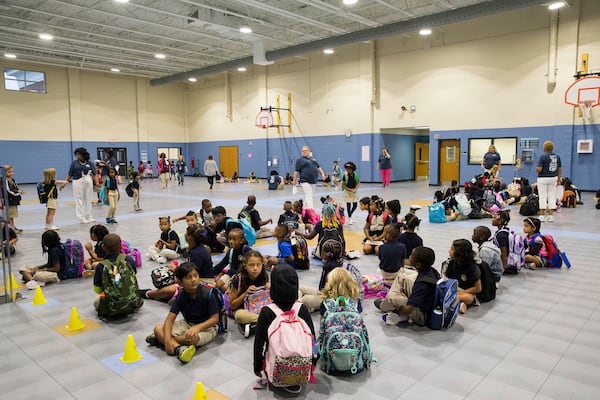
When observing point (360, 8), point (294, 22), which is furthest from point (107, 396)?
point (294, 22)

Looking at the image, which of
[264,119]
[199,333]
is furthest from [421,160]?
[199,333]

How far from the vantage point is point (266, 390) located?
3281 millimetres

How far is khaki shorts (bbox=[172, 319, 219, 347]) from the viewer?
3971mm

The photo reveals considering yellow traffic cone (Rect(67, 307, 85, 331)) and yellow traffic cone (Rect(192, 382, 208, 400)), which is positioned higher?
yellow traffic cone (Rect(192, 382, 208, 400))

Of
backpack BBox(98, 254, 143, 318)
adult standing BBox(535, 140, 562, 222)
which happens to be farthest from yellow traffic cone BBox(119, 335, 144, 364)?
adult standing BBox(535, 140, 562, 222)

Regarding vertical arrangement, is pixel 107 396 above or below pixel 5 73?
below

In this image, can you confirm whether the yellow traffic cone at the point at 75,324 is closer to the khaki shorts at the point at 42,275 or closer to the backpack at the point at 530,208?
the khaki shorts at the point at 42,275

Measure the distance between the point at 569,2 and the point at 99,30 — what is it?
A: 2095cm

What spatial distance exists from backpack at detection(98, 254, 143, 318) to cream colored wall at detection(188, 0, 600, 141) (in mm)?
18625

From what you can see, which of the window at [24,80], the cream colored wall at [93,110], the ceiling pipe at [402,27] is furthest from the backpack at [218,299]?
the window at [24,80]

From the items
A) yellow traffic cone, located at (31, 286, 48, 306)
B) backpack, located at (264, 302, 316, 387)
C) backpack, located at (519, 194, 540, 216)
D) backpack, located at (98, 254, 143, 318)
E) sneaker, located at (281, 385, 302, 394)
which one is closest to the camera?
backpack, located at (264, 302, 316, 387)

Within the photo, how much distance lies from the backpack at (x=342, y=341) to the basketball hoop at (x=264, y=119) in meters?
24.2

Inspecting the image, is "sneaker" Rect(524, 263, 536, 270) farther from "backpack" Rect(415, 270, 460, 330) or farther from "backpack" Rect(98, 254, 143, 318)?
"backpack" Rect(98, 254, 143, 318)

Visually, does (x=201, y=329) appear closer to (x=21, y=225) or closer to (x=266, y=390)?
(x=266, y=390)
